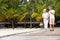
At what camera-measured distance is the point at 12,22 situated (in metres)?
27.5

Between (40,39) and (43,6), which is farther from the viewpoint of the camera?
(43,6)

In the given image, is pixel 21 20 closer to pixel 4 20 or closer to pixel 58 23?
pixel 4 20

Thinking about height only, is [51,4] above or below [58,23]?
above

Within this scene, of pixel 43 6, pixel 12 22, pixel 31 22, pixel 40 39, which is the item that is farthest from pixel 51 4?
pixel 40 39

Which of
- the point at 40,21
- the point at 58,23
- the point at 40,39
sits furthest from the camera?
the point at 58,23

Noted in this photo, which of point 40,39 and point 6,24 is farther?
point 6,24

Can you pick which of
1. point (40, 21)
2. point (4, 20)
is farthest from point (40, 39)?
point (4, 20)

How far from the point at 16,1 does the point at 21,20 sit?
10.1ft

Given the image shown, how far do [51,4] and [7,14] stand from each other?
185 inches

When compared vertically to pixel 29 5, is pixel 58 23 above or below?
below

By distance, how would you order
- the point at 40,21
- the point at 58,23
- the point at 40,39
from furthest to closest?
1. the point at 58,23
2. the point at 40,21
3. the point at 40,39

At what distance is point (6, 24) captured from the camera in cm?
2852

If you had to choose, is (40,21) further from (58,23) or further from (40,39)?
(40,39)

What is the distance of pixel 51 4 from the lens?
27.3 metres
